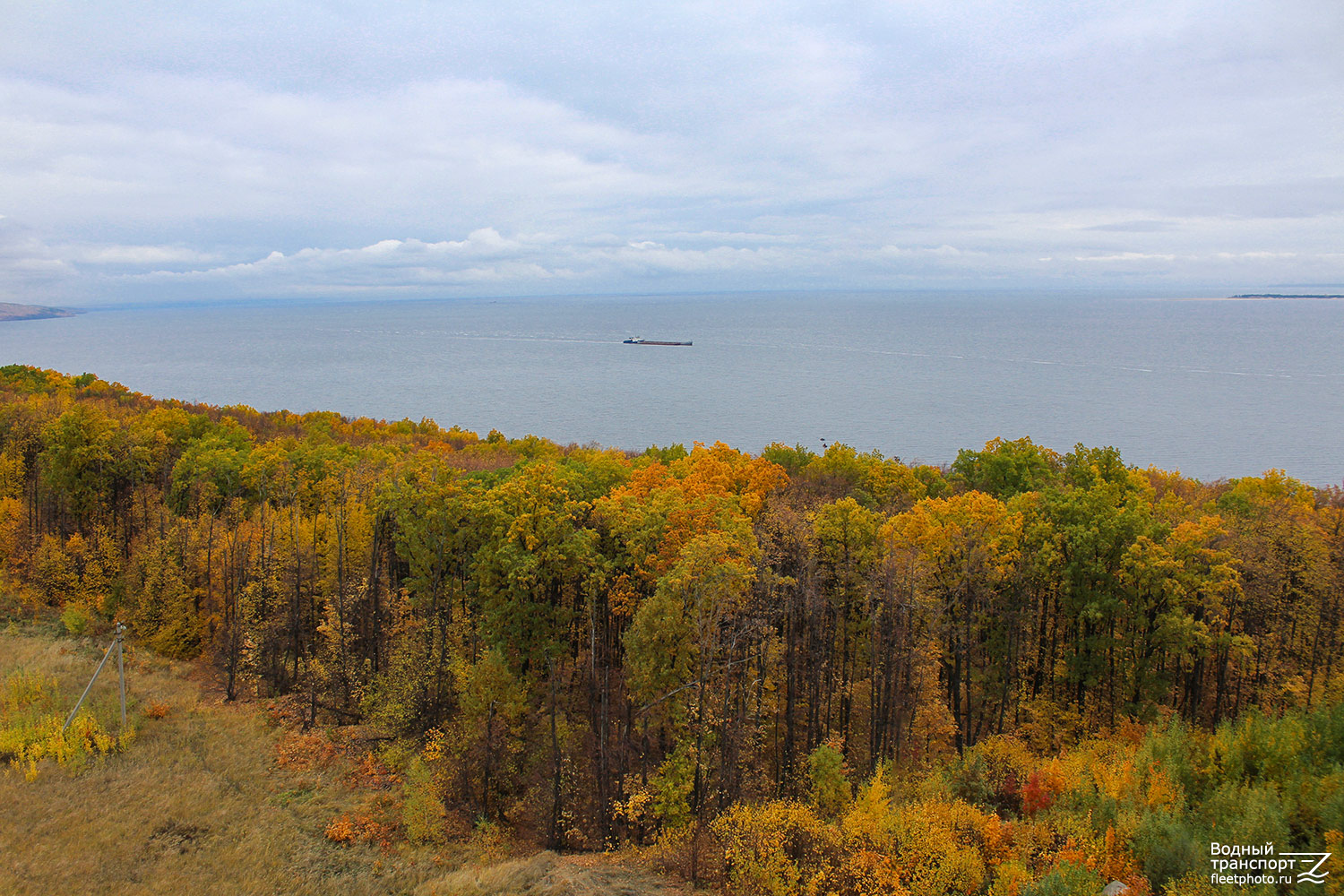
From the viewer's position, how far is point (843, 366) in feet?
554

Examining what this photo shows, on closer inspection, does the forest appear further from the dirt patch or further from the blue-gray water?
the blue-gray water

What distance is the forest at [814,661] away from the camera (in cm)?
1994

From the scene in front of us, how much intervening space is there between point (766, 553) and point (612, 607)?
7.14 meters

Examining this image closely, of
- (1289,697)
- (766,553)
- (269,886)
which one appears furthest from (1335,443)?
(269,886)

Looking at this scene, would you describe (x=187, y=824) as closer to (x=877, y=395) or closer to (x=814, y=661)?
(x=814, y=661)

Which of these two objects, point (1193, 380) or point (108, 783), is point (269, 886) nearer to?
point (108, 783)

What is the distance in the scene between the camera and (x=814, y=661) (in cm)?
3138

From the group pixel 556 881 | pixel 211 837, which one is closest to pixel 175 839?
pixel 211 837

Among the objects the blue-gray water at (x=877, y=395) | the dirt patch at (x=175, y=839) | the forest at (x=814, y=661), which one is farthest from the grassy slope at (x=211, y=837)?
the blue-gray water at (x=877, y=395)

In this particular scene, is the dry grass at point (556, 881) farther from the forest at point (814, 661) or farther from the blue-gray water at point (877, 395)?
the blue-gray water at point (877, 395)

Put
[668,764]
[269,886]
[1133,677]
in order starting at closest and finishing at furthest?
[269,886]
[668,764]
[1133,677]

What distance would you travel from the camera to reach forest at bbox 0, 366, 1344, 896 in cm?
1994

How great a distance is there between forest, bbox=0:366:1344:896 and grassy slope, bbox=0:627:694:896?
256 centimetres

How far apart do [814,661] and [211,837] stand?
24225 millimetres
